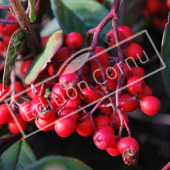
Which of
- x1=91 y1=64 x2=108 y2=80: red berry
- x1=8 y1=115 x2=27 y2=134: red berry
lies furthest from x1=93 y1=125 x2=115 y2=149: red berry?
x1=8 y1=115 x2=27 y2=134: red berry

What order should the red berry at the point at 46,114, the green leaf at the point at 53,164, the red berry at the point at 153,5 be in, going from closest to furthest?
the green leaf at the point at 53,164, the red berry at the point at 46,114, the red berry at the point at 153,5

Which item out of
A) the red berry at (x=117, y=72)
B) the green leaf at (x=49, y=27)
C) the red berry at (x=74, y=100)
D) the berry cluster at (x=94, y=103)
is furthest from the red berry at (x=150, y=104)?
the green leaf at (x=49, y=27)

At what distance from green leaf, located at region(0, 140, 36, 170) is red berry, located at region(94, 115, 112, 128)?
0.85 ft

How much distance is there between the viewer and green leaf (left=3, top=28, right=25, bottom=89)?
86cm

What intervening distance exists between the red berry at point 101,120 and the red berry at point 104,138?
0.06 meters

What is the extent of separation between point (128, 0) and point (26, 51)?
501 mm

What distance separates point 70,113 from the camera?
2.66 feet

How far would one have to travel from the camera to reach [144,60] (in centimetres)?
133

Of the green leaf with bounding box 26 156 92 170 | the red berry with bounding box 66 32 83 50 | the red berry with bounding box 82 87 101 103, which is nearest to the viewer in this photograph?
the green leaf with bounding box 26 156 92 170

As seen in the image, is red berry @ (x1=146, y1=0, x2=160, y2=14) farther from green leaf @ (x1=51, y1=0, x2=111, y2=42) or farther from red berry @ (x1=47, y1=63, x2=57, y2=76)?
red berry @ (x1=47, y1=63, x2=57, y2=76)

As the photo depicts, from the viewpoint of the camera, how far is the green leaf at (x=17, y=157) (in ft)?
3.02

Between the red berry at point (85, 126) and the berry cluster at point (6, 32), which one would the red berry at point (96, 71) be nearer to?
the red berry at point (85, 126)

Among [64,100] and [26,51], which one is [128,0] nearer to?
[26,51]

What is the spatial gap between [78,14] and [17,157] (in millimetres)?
649
